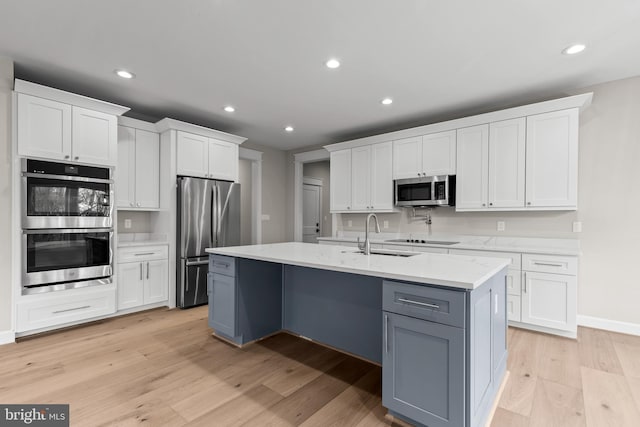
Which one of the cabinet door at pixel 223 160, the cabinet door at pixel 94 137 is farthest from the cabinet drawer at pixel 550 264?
the cabinet door at pixel 94 137

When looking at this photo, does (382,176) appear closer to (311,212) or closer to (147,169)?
(311,212)

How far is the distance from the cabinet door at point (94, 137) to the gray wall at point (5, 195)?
467mm

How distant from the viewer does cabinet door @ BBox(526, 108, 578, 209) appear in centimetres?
309

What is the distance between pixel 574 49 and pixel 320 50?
2067 millimetres

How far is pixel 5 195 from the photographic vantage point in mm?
2734

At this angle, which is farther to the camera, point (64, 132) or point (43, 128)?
point (64, 132)

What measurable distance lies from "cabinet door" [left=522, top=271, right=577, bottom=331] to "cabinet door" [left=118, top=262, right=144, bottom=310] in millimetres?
4292

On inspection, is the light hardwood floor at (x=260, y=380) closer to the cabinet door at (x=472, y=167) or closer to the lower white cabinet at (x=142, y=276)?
the lower white cabinet at (x=142, y=276)

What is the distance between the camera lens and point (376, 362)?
2.26 metres

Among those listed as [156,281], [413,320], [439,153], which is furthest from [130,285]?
[439,153]

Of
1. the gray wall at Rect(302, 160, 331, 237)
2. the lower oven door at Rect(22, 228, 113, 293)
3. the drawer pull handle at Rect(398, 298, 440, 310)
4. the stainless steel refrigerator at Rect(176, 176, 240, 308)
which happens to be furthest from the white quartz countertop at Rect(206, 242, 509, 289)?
the gray wall at Rect(302, 160, 331, 237)

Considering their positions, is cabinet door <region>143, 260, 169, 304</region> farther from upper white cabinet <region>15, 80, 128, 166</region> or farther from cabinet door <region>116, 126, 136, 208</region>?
upper white cabinet <region>15, 80, 128, 166</region>

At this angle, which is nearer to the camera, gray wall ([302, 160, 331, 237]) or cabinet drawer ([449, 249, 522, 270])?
cabinet drawer ([449, 249, 522, 270])

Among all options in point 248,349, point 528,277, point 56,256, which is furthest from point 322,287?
point 56,256
